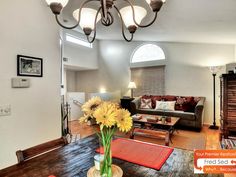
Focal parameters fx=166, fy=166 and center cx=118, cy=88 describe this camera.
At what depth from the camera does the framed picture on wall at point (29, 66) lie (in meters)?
1.95

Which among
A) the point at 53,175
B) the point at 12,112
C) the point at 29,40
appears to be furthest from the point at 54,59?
the point at 53,175

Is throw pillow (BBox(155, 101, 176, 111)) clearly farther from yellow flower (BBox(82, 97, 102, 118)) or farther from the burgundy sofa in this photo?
yellow flower (BBox(82, 97, 102, 118))

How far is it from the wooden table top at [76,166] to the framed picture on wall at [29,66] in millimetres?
1136

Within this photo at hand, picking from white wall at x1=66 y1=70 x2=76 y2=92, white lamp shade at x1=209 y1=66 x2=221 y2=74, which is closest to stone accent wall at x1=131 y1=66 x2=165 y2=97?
white lamp shade at x1=209 y1=66 x2=221 y2=74

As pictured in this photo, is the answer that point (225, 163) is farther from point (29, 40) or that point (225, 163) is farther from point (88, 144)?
point (29, 40)

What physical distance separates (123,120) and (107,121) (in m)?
0.10

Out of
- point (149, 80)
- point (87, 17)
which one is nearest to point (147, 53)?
point (149, 80)

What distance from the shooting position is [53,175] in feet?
3.25

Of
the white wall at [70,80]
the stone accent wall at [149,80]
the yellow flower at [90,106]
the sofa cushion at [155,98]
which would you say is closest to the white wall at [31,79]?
the yellow flower at [90,106]

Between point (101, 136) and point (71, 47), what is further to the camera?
point (71, 47)

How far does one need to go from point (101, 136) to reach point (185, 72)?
5.04 metres

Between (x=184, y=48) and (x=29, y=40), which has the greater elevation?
(x=184, y=48)

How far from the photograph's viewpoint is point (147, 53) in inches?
239

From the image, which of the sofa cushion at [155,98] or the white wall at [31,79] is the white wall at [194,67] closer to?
the sofa cushion at [155,98]
